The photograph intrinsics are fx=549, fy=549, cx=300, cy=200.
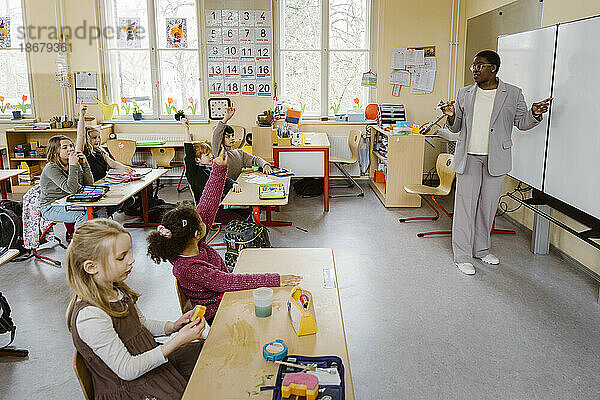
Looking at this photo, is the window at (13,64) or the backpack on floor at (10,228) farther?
the window at (13,64)

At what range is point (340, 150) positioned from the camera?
7840 millimetres

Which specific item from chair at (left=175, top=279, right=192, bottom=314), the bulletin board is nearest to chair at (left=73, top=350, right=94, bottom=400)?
chair at (left=175, top=279, right=192, bottom=314)

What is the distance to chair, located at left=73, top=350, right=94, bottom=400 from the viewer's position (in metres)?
1.82

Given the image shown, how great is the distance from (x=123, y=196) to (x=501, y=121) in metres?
3.02

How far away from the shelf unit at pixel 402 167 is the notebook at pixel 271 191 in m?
2.19

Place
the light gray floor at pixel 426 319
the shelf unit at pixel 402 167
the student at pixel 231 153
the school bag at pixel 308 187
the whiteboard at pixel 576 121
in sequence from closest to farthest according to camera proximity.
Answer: the light gray floor at pixel 426 319 < the whiteboard at pixel 576 121 < the student at pixel 231 153 < the shelf unit at pixel 402 167 < the school bag at pixel 308 187

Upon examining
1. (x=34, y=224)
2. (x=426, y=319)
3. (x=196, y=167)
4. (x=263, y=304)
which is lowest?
(x=426, y=319)

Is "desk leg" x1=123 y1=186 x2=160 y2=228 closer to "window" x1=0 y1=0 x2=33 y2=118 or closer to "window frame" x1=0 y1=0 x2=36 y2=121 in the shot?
"window frame" x1=0 y1=0 x2=36 y2=121

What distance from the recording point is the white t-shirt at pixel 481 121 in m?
4.26

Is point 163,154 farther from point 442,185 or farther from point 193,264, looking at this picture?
point 193,264

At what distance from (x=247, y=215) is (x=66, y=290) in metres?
1.85

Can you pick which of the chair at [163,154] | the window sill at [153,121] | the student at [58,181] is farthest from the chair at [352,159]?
the student at [58,181]

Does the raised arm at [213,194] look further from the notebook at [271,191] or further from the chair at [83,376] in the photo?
the notebook at [271,191]

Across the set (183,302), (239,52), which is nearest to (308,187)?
(239,52)
